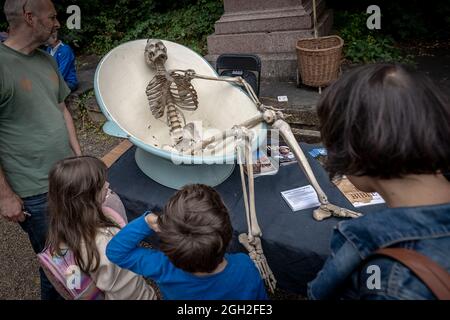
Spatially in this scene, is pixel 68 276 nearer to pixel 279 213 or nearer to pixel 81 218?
pixel 81 218

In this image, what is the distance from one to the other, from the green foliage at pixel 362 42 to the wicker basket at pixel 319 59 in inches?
41.3

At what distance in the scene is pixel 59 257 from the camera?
140cm

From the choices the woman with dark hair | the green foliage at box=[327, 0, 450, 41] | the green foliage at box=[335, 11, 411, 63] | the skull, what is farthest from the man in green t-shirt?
the green foliage at box=[327, 0, 450, 41]

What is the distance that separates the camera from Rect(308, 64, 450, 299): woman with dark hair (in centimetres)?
75

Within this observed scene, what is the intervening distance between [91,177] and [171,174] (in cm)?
57

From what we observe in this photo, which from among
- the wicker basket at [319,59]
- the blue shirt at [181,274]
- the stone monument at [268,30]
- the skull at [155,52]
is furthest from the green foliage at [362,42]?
the blue shirt at [181,274]

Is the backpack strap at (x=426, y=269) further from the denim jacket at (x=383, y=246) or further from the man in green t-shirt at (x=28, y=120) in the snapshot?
the man in green t-shirt at (x=28, y=120)

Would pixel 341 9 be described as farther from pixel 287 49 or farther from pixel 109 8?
pixel 109 8

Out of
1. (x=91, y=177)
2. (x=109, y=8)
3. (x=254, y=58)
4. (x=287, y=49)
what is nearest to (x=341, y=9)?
(x=287, y=49)

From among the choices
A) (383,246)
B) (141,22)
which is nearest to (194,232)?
(383,246)

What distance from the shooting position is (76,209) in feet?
4.53

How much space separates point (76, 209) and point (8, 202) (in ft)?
1.62

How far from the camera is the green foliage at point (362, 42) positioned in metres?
4.52

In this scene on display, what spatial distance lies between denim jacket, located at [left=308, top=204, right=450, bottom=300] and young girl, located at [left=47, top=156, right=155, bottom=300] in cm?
89
